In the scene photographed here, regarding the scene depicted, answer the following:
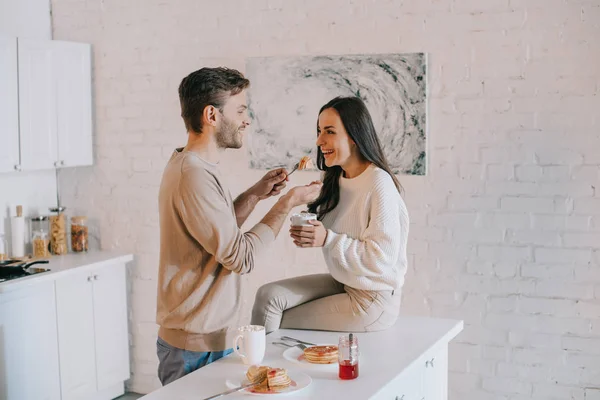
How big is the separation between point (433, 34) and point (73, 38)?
2217mm

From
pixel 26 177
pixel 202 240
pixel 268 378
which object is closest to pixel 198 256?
pixel 202 240

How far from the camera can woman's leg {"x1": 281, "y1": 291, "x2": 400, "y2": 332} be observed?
9.49 feet

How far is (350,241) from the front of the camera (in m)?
2.82

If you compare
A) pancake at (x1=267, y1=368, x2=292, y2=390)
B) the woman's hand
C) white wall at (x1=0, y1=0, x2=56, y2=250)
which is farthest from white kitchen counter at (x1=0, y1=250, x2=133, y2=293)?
pancake at (x1=267, y1=368, x2=292, y2=390)

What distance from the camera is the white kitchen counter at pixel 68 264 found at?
4.05m

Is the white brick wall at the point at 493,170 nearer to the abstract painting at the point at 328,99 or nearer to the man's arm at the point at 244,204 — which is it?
the abstract painting at the point at 328,99

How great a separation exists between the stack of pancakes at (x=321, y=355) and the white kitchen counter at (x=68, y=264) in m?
2.04

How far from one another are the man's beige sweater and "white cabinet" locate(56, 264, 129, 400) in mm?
1873

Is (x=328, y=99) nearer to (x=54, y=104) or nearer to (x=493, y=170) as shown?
(x=493, y=170)

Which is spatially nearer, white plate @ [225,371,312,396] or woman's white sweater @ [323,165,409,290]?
white plate @ [225,371,312,396]

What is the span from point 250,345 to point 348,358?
30 centimetres

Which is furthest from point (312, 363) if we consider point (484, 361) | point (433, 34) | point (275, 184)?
point (433, 34)

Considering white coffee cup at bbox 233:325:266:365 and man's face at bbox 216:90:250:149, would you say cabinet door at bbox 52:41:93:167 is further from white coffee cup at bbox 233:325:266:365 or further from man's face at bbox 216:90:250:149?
white coffee cup at bbox 233:325:266:365

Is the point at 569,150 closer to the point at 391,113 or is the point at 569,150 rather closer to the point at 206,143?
the point at 391,113
